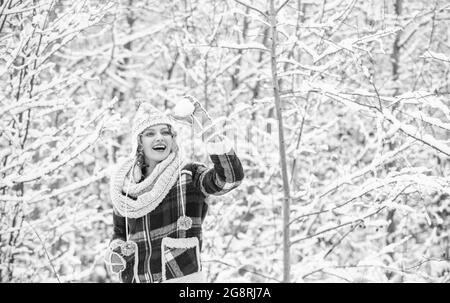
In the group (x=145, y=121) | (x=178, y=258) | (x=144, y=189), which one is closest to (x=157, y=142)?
(x=145, y=121)

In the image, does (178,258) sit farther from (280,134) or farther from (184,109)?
(280,134)

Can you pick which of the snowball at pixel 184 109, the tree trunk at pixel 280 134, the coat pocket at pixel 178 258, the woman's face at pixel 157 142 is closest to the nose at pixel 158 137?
the woman's face at pixel 157 142

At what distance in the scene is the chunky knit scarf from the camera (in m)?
2.64

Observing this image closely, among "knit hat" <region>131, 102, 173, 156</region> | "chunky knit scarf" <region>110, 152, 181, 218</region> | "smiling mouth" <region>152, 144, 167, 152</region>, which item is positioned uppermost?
Answer: "knit hat" <region>131, 102, 173, 156</region>

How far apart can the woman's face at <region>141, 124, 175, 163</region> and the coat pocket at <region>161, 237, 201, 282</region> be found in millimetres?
439

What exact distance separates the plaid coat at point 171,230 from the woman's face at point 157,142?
0.46 ft

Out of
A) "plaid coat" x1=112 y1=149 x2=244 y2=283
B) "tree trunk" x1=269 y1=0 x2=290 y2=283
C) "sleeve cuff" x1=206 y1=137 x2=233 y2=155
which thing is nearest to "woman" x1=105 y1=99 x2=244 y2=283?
"plaid coat" x1=112 y1=149 x2=244 y2=283

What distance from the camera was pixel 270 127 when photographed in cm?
601

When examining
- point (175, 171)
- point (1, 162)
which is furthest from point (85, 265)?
point (175, 171)

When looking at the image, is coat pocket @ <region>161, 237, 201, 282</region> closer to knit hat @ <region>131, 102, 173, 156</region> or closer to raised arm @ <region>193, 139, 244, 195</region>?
raised arm @ <region>193, 139, 244, 195</region>

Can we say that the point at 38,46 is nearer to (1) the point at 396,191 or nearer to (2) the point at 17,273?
(2) the point at 17,273
